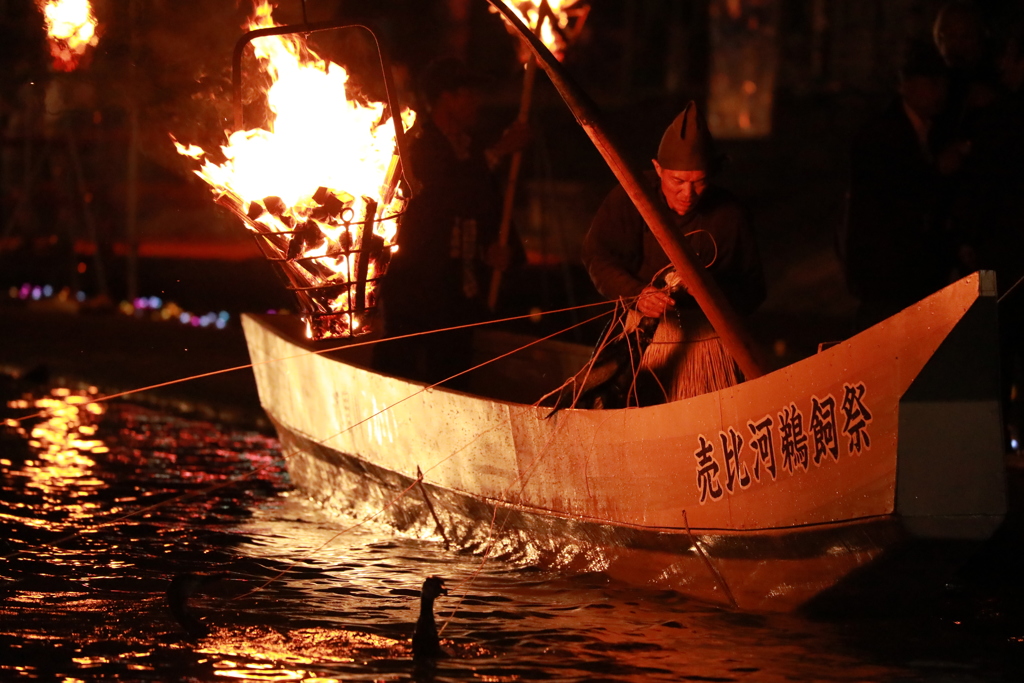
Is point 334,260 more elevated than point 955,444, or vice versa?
point 334,260

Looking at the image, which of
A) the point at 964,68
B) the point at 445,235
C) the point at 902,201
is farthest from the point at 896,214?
the point at 445,235

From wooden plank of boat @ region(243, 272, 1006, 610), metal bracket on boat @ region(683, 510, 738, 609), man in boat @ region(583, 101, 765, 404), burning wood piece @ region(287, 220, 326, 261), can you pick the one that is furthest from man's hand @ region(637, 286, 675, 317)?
burning wood piece @ region(287, 220, 326, 261)

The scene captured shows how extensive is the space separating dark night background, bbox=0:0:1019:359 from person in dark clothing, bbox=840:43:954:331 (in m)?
3.68

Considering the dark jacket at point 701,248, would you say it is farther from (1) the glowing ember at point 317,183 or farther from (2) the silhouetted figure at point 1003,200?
(2) the silhouetted figure at point 1003,200

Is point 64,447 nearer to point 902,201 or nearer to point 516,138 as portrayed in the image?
point 516,138

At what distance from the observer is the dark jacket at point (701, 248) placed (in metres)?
6.31

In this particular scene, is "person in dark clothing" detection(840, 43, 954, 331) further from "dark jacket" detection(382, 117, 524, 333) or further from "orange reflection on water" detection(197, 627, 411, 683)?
"orange reflection on water" detection(197, 627, 411, 683)

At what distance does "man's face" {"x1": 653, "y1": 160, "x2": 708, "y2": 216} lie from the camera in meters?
6.17

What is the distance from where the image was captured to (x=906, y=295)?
7.86m

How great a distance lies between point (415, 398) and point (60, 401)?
5666 millimetres

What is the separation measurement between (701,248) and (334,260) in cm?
169

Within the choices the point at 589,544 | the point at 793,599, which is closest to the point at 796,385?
the point at 793,599

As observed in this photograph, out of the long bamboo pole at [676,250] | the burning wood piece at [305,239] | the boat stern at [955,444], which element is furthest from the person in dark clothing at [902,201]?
the burning wood piece at [305,239]

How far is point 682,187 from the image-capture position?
20.5 feet
